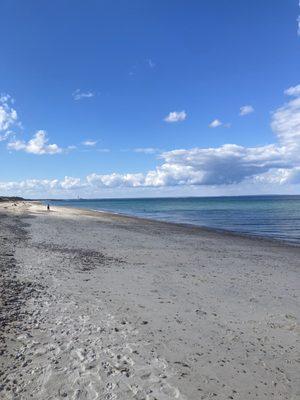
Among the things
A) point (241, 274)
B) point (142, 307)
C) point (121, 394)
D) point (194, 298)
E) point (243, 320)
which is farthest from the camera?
point (241, 274)

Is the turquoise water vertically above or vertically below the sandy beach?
below

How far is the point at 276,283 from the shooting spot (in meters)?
13.6

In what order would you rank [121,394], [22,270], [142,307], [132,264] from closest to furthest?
[121,394] < [142,307] < [22,270] < [132,264]

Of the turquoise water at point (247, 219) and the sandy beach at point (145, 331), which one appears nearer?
the sandy beach at point (145, 331)

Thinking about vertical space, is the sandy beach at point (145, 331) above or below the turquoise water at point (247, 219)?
above

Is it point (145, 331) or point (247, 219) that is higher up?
point (145, 331)

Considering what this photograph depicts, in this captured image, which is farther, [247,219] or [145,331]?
[247,219]

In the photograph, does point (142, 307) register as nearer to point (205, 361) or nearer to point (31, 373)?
point (205, 361)

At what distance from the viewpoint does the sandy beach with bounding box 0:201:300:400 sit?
20.0 ft

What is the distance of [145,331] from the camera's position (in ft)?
27.2

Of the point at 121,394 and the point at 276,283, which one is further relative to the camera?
the point at 276,283

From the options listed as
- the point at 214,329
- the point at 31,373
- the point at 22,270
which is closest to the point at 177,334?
the point at 214,329

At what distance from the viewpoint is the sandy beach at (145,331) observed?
20.0 ft

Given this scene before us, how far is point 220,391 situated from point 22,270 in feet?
31.9
